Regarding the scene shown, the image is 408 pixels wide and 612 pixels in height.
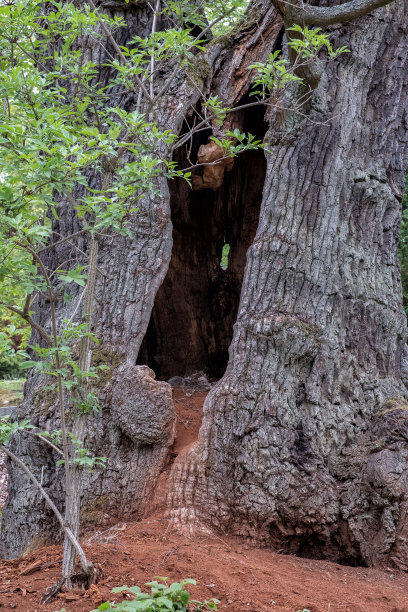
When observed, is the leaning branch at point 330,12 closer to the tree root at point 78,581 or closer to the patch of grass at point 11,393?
the tree root at point 78,581

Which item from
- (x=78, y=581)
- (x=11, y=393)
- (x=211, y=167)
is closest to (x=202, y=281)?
Answer: (x=211, y=167)

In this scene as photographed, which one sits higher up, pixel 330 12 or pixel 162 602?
pixel 330 12

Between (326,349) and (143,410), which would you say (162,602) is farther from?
(326,349)

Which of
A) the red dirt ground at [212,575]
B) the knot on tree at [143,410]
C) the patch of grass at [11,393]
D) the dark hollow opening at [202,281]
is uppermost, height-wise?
the dark hollow opening at [202,281]

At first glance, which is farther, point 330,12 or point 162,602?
point 330,12

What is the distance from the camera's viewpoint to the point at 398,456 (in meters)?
3.84

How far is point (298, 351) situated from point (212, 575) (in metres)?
1.60

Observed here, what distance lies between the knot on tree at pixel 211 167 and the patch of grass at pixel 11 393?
580cm

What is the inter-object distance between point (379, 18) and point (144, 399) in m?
3.70

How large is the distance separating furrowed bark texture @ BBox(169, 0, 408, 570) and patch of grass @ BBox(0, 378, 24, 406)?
6.69 m

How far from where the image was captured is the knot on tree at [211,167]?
5.23 metres

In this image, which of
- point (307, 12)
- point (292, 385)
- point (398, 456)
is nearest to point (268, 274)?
point (292, 385)

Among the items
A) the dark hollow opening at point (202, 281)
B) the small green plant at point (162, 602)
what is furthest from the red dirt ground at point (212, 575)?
the dark hollow opening at point (202, 281)

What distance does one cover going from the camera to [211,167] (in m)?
5.45
